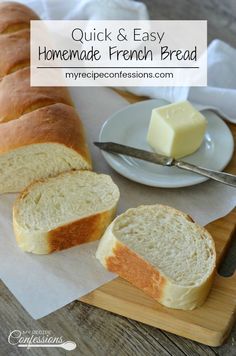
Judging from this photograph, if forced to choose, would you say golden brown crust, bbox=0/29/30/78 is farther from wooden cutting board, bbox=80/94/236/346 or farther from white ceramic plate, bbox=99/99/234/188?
wooden cutting board, bbox=80/94/236/346

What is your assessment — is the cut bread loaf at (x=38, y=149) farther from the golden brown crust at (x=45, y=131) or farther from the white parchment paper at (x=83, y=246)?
the white parchment paper at (x=83, y=246)

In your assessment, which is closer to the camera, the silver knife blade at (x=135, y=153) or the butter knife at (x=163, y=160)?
the butter knife at (x=163, y=160)

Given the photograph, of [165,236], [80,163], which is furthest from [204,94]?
[165,236]

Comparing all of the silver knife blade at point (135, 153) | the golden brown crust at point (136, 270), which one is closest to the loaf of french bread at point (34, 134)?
the silver knife blade at point (135, 153)

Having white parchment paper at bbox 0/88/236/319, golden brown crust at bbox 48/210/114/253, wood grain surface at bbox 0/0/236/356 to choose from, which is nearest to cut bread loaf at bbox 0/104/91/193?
white parchment paper at bbox 0/88/236/319

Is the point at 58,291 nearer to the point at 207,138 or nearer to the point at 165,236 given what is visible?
the point at 165,236
